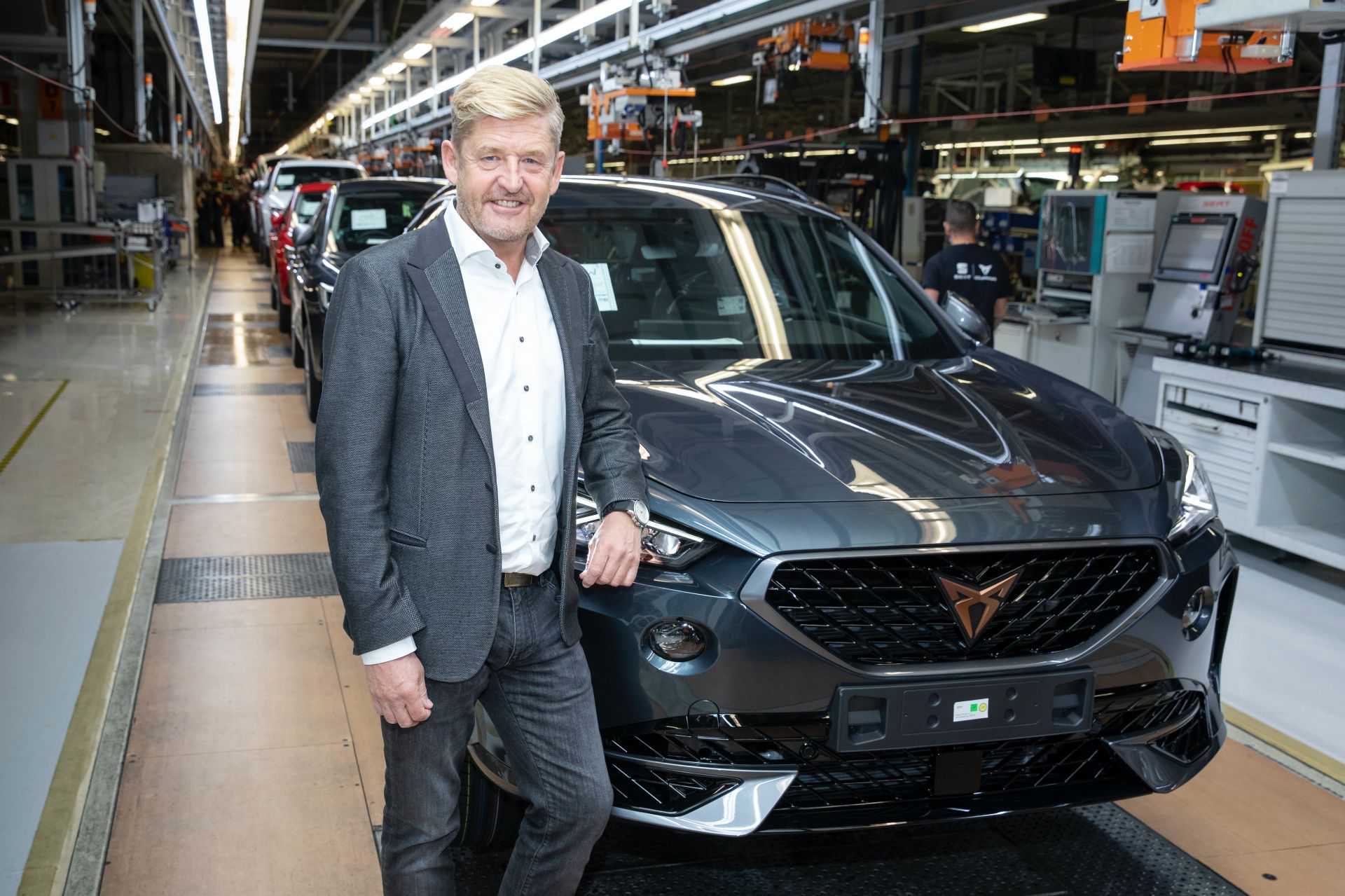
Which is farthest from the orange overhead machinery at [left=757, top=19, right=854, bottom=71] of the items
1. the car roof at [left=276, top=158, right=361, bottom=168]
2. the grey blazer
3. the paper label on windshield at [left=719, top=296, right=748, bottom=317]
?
the car roof at [left=276, top=158, right=361, bottom=168]

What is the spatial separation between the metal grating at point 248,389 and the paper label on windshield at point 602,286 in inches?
235

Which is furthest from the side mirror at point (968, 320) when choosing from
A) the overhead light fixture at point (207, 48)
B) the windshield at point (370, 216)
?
the overhead light fixture at point (207, 48)

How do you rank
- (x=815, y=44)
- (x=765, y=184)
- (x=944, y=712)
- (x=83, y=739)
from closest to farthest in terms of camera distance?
(x=944, y=712)
(x=83, y=739)
(x=765, y=184)
(x=815, y=44)

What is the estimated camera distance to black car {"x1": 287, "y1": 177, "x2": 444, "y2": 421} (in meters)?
7.59

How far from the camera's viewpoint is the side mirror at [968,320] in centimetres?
375

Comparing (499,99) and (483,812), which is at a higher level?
(499,99)

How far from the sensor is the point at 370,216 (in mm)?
8781

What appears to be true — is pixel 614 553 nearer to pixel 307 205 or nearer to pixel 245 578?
pixel 245 578

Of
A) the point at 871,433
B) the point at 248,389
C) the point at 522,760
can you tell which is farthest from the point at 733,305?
the point at 248,389

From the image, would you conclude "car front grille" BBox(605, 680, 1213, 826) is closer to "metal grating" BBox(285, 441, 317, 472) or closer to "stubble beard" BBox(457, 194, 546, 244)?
"stubble beard" BBox(457, 194, 546, 244)

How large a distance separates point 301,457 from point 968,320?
14.0 feet

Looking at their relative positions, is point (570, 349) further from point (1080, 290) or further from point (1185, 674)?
point (1080, 290)

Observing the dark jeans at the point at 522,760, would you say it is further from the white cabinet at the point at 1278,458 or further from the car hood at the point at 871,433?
the white cabinet at the point at 1278,458

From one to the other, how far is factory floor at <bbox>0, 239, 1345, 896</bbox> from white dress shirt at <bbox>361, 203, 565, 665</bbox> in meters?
1.09
